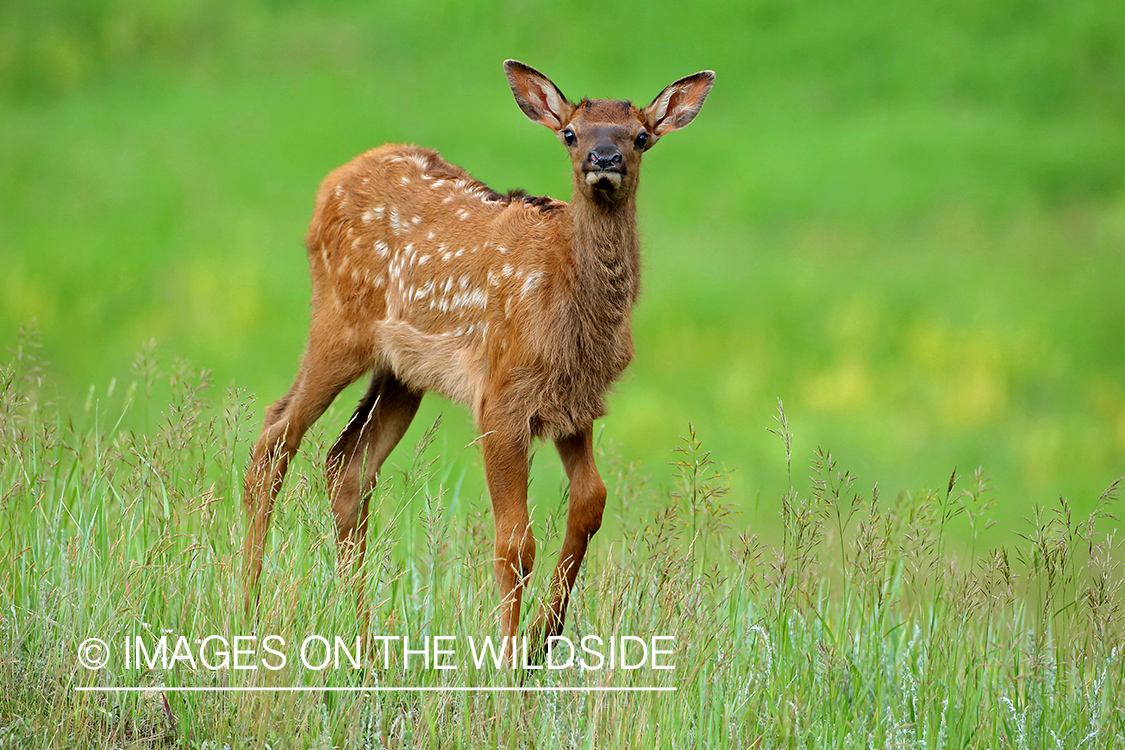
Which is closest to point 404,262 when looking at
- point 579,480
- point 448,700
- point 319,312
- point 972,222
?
point 319,312

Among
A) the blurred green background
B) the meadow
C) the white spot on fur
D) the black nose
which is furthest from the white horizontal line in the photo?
the blurred green background

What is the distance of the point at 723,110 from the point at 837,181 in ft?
5.62

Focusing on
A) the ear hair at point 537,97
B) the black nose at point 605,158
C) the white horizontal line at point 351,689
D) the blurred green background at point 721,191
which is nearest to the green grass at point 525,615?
the white horizontal line at point 351,689

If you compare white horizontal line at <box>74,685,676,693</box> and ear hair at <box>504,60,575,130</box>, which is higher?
ear hair at <box>504,60,575,130</box>

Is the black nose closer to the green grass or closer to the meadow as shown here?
the green grass

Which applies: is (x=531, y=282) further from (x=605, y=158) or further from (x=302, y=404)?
(x=302, y=404)

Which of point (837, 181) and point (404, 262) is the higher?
point (837, 181)

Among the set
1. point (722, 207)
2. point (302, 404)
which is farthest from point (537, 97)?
point (722, 207)

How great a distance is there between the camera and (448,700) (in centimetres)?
473

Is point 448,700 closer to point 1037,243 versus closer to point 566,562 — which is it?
point 566,562

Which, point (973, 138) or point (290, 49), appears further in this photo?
point (290, 49)

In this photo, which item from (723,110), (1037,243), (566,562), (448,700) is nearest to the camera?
(448,700)

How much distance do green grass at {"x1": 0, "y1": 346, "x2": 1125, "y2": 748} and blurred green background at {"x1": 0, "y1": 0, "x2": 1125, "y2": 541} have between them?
6.23m

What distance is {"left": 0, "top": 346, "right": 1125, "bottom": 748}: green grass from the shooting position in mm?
4641
